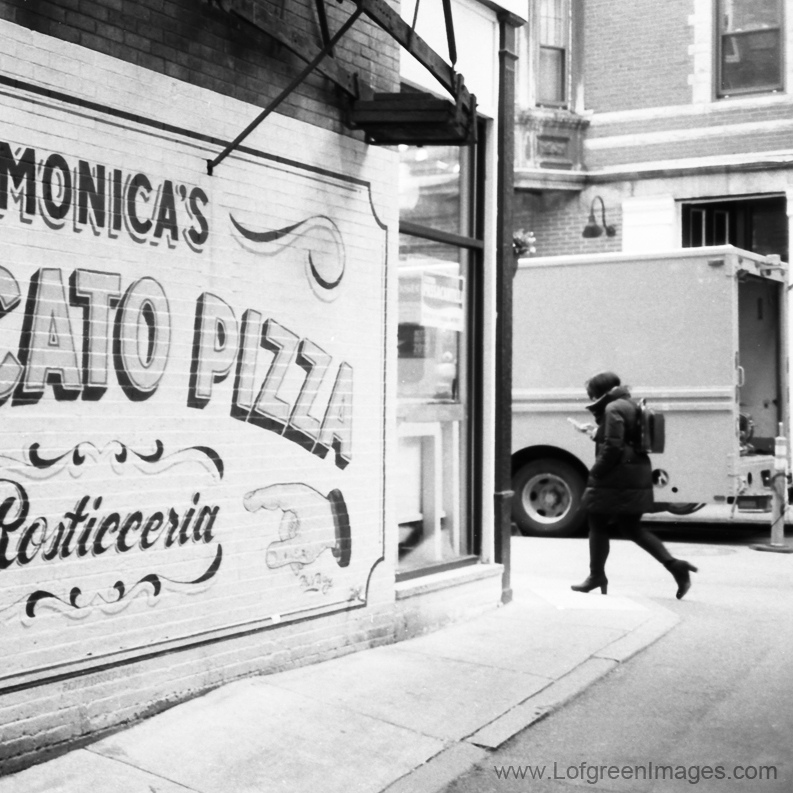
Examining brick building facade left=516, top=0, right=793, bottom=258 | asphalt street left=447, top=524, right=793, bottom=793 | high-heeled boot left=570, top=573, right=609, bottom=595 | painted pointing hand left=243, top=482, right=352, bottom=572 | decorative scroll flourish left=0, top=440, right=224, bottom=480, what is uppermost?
brick building facade left=516, top=0, right=793, bottom=258

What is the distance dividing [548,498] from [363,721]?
824 cm

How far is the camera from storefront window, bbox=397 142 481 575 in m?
7.93

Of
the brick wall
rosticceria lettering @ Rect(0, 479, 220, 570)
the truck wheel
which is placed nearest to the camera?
rosticceria lettering @ Rect(0, 479, 220, 570)

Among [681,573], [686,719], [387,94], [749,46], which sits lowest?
[686,719]

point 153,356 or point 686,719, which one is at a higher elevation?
point 153,356

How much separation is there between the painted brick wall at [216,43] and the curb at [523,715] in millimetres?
3514

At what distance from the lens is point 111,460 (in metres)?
5.39

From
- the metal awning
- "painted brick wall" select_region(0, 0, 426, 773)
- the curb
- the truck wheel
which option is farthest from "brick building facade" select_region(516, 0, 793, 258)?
"painted brick wall" select_region(0, 0, 426, 773)

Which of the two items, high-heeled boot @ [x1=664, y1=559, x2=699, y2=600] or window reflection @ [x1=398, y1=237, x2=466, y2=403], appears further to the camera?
high-heeled boot @ [x1=664, y1=559, x2=699, y2=600]

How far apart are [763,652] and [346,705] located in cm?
305

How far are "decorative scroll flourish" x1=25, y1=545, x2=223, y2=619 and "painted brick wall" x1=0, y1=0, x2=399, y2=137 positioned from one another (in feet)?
8.13

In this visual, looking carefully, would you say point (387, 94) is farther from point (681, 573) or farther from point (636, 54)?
point (636, 54)

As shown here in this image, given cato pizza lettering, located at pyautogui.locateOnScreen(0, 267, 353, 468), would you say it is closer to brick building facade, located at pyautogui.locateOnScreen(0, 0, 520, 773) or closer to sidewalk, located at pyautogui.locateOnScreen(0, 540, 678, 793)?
brick building facade, located at pyautogui.locateOnScreen(0, 0, 520, 773)

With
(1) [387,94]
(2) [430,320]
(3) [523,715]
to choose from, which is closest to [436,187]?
(2) [430,320]
